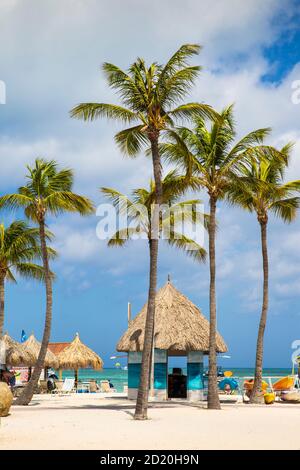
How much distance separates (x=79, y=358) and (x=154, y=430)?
21.7 meters

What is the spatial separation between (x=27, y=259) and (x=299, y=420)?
511 inches

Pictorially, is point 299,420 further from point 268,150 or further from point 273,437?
point 268,150

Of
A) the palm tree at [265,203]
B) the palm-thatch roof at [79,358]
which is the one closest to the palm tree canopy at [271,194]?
the palm tree at [265,203]

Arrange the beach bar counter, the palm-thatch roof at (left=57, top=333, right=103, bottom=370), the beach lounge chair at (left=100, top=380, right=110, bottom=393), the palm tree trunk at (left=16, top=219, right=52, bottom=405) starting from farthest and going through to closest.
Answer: the beach lounge chair at (left=100, top=380, right=110, bottom=393)
the palm-thatch roof at (left=57, top=333, right=103, bottom=370)
the beach bar counter
the palm tree trunk at (left=16, top=219, right=52, bottom=405)

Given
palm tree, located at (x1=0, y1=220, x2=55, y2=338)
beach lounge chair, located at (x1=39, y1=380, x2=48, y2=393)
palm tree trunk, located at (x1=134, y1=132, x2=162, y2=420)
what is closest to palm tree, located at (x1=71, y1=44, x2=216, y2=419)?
palm tree trunk, located at (x1=134, y1=132, x2=162, y2=420)

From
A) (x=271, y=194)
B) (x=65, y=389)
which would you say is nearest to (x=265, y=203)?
(x=271, y=194)

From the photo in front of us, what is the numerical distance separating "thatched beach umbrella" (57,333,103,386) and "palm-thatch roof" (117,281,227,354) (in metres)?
9.04

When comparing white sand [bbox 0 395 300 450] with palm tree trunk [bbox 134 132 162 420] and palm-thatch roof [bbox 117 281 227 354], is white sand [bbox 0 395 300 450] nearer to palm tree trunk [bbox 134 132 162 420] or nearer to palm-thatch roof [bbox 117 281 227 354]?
palm tree trunk [bbox 134 132 162 420]

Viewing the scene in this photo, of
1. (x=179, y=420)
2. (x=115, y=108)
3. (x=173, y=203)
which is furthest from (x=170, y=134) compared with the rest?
(x=179, y=420)

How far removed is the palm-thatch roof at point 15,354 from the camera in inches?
1267

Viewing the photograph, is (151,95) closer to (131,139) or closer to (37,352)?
(131,139)

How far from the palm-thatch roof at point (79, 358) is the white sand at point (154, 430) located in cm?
1591

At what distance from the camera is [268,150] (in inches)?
829

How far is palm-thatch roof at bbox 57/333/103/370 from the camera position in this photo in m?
35.5
